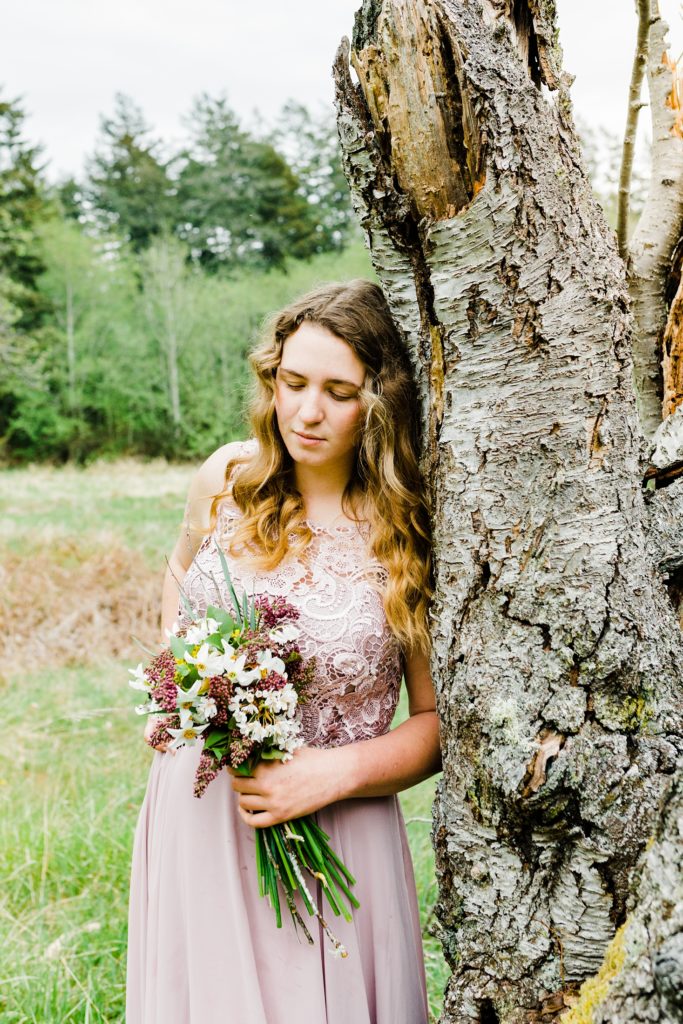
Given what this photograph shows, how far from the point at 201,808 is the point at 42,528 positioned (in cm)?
925

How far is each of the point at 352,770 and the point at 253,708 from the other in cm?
36

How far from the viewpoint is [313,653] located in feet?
6.76

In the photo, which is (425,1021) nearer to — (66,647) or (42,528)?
(66,647)

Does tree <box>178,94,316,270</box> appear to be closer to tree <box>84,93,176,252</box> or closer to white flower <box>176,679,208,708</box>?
tree <box>84,93,176,252</box>

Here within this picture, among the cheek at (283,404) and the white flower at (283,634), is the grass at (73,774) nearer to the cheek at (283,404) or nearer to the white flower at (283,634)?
the white flower at (283,634)

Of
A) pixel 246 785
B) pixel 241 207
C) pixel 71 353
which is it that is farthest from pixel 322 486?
pixel 241 207

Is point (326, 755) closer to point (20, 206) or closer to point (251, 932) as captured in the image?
point (251, 932)

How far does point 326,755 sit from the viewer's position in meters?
1.98

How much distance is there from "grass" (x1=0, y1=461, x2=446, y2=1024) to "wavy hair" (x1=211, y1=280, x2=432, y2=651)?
6.11 feet

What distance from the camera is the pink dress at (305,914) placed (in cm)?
200

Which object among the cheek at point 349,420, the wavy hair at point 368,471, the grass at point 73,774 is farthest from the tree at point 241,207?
the cheek at point 349,420

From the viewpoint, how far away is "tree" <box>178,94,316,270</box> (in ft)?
125

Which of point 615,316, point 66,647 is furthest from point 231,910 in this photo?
point 66,647

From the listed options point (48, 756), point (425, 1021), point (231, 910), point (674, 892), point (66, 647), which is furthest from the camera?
point (66, 647)
